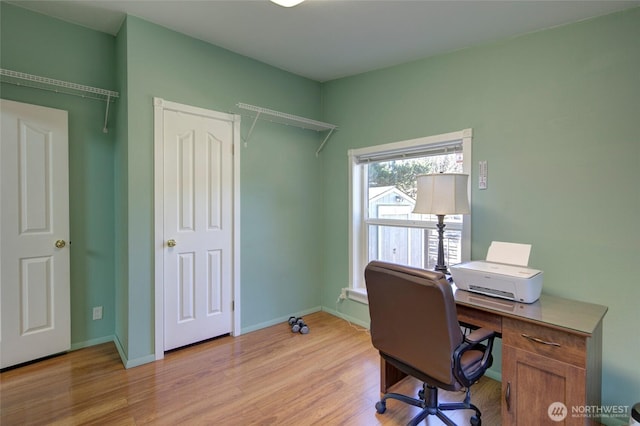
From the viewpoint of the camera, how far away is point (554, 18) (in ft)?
6.59

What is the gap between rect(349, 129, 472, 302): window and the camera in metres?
A: 2.58

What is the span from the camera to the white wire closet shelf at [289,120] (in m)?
2.82

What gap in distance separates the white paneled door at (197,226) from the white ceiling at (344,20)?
719 mm

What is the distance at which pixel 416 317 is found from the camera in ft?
5.05

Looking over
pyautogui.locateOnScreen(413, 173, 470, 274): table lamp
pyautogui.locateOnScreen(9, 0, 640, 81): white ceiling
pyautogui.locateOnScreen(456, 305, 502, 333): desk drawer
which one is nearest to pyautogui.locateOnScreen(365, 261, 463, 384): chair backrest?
pyautogui.locateOnScreen(456, 305, 502, 333): desk drawer

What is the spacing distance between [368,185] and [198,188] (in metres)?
1.70

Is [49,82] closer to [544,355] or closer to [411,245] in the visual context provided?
[411,245]

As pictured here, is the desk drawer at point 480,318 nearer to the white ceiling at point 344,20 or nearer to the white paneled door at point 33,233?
the white ceiling at point 344,20

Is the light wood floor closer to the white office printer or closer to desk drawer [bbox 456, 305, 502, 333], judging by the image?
desk drawer [bbox 456, 305, 502, 333]

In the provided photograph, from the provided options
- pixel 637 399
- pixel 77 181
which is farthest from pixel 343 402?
pixel 77 181

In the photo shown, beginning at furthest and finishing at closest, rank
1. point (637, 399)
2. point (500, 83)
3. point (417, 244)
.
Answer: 1. point (417, 244)
2. point (500, 83)
3. point (637, 399)

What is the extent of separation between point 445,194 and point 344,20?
56.9 inches

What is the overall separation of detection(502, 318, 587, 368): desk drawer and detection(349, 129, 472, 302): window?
93 cm

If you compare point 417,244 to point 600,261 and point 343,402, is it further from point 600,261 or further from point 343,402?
point 343,402
